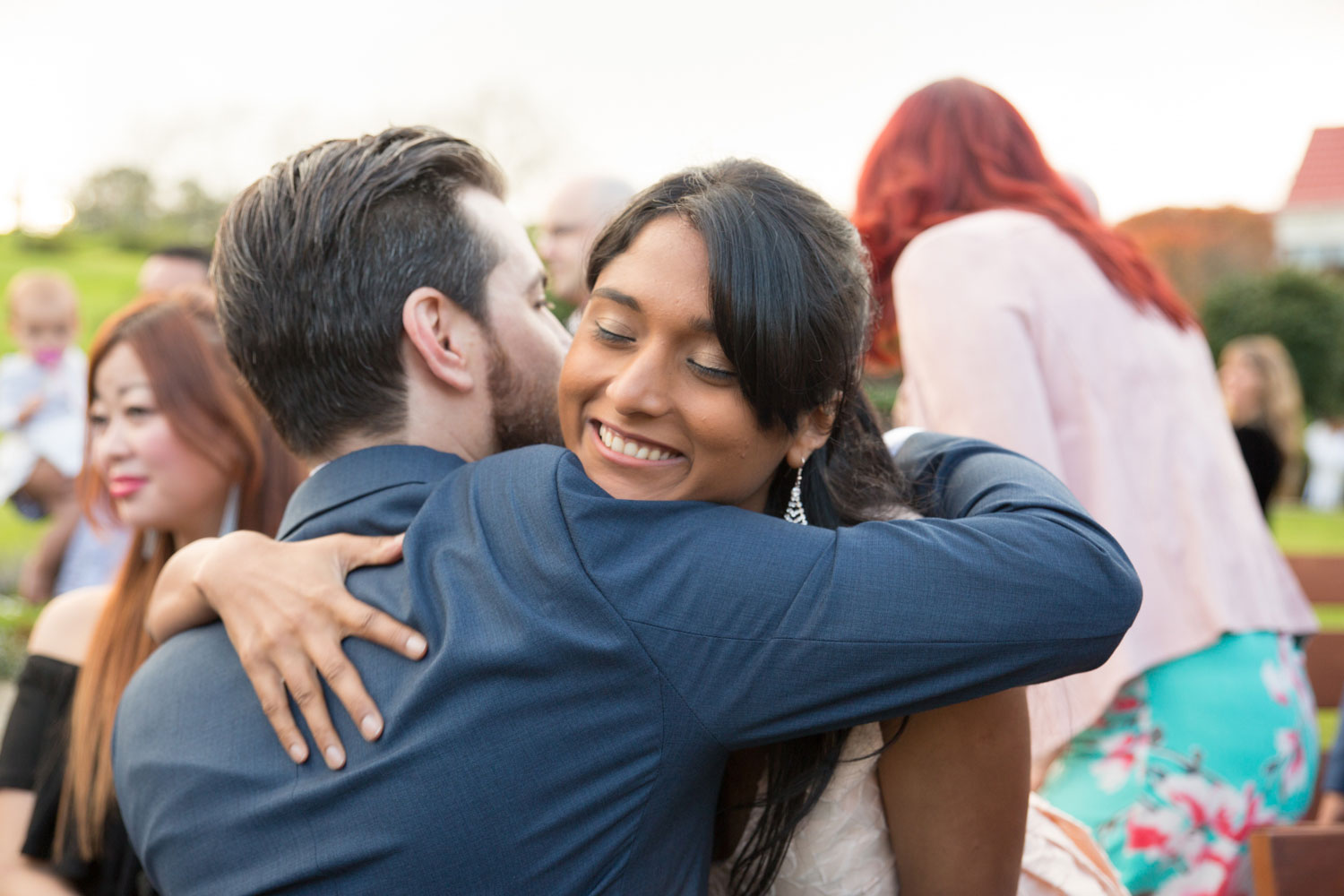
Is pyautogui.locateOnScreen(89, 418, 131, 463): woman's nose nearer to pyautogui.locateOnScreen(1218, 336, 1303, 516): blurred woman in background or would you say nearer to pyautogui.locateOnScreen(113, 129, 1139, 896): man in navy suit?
pyautogui.locateOnScreen(113, 129, 1139, 896): man in navy suit

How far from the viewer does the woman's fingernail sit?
150 centimetres

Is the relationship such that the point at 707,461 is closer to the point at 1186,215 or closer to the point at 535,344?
the point at 535,344

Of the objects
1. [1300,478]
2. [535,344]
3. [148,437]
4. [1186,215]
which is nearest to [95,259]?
[148,437]

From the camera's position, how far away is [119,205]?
1684cm

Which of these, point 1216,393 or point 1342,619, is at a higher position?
point 1216,393

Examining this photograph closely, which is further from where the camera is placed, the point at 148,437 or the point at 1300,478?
the point at 1300,478

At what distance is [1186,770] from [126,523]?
8.97ft

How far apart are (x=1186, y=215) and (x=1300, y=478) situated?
15.5 meters

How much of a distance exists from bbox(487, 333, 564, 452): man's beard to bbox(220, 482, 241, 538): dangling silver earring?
1321mm

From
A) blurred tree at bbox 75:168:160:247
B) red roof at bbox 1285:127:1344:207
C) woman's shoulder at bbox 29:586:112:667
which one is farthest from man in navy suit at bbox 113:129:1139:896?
red roof at bbox 1285:127:1344:207

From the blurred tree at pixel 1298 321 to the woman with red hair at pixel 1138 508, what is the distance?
2956 centimetres

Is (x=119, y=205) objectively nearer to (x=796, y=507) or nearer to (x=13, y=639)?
(x=13, y=639)

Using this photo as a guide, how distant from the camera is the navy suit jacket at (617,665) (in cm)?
141

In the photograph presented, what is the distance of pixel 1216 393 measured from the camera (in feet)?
9.11
